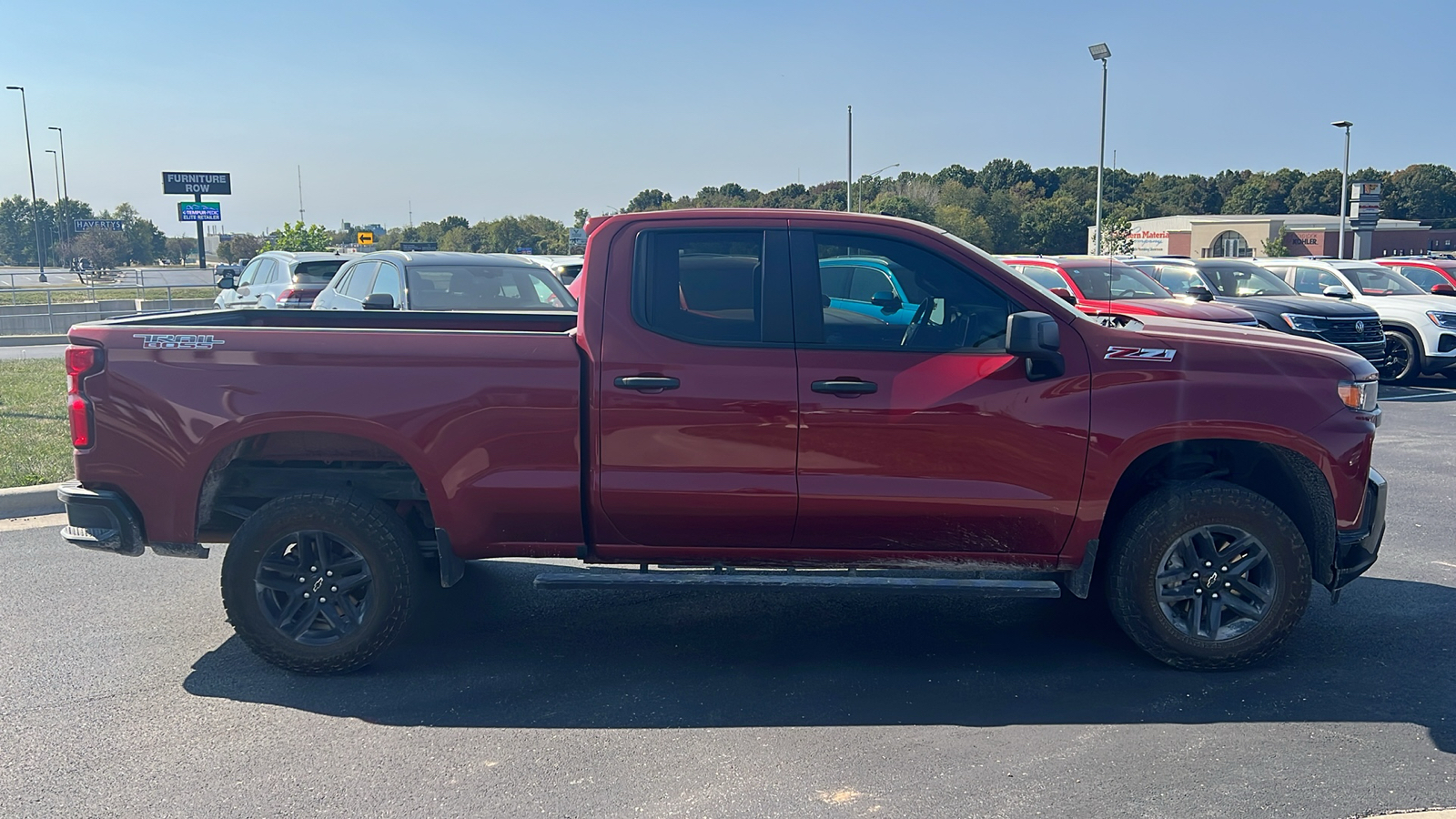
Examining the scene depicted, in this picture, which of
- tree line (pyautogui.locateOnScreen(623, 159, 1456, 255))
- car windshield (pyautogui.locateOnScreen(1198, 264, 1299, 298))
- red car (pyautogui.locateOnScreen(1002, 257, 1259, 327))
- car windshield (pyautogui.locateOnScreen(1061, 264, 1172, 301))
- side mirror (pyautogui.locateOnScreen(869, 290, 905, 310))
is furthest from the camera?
tree line (pyautogui.locateOnScreen(623, 159, 1456, 255))

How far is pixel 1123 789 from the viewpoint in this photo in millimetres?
3791

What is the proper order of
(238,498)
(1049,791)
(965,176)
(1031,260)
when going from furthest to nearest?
(965,176)
(1031,260)
(238,498)
(1049,791)

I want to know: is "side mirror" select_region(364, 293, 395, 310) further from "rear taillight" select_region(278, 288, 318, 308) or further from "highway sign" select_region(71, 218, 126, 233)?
"highway sign" select_region(71, 218, 126, 233)

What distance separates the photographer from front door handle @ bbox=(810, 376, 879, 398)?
464 cm

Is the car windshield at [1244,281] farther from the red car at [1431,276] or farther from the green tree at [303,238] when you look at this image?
the green tree at [303,238]

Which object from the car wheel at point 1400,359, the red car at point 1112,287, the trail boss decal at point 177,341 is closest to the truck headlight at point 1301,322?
the red car at point 1112,287

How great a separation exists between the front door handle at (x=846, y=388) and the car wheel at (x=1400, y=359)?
531 inches

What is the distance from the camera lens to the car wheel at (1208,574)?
4719 mm

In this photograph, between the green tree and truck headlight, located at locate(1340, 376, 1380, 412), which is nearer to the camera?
truck headlight, located at locate(1340, 376, 1380, 412)

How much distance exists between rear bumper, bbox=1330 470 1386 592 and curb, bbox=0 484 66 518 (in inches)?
298

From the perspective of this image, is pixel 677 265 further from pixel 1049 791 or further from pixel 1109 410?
pixel 1049 791

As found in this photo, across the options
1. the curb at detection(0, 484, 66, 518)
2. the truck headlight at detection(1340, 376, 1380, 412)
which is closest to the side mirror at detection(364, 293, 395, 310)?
the curb at detection(0, 484, 66, 518)

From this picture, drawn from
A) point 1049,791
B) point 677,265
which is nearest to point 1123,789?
point 1049,791

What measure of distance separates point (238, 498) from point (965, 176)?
206 ft
